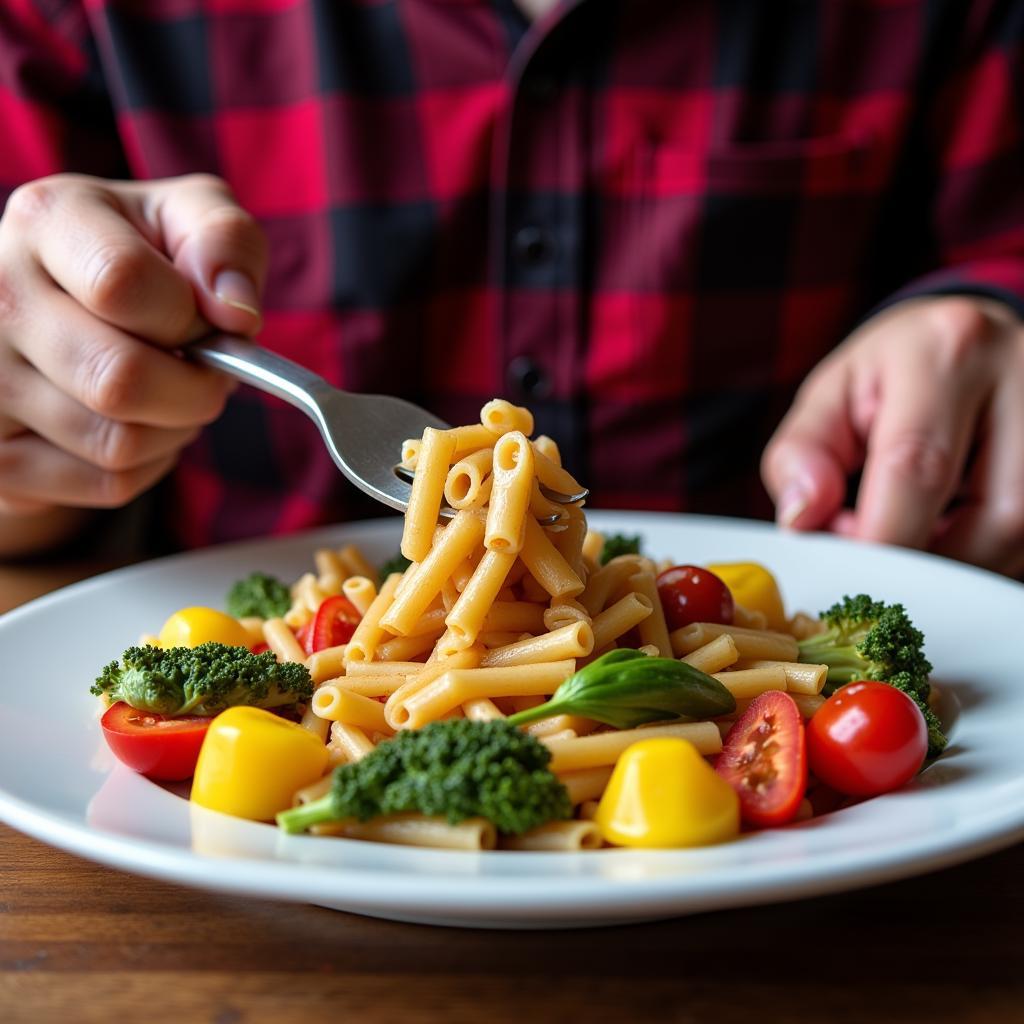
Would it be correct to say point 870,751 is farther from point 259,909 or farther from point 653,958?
point 259,909

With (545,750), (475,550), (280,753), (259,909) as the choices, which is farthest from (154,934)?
(475,550)

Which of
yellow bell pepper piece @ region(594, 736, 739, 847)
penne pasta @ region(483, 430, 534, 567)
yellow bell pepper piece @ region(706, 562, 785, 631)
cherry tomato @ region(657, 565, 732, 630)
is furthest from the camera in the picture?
yellow bell pepper piece @ region(706, 562, 785, 631)

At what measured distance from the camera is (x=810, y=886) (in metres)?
1.31

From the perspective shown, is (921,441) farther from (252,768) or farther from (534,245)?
(252,768)

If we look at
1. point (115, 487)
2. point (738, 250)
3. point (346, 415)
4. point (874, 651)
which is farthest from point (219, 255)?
point (738, 250)

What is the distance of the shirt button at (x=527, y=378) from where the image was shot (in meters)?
3.70

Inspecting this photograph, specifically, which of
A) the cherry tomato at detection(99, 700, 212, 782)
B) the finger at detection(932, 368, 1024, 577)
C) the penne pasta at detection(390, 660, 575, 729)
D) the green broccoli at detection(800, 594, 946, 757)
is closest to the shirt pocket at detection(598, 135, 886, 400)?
the finger at detection(932, 368, 1024, 577)

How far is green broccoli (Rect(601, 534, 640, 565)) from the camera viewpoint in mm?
2748

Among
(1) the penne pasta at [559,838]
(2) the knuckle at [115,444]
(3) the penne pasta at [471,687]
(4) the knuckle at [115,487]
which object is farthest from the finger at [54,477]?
(1) the penne pasta at [559,838]

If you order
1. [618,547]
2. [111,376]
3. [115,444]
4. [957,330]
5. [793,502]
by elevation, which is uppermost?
[957,330]

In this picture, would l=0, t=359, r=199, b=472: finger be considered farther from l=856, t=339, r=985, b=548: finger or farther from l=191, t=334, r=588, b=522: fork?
l=856, t=339, r=985, b=548: finger

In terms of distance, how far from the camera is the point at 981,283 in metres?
3.54

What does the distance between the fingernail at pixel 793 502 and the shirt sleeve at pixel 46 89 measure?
2.57 metres

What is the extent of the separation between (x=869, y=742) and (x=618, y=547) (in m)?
1.13
